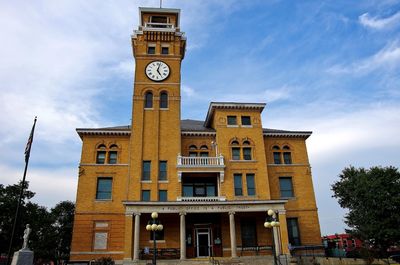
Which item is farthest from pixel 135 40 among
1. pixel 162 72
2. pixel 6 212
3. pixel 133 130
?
pixel 6 212

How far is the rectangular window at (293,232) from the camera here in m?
31.6

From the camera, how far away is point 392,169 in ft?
116

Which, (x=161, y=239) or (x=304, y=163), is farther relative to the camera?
(x=304, y=163)

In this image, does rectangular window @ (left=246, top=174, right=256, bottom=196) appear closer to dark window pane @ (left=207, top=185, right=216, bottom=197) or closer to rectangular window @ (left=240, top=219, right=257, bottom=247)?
rectangular window @ (left=240, top=219, right=257, bottom=247)

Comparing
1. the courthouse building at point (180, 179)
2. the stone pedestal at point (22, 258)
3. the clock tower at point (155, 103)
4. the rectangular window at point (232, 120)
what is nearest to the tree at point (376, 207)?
the courthouse building at point (180, 179)

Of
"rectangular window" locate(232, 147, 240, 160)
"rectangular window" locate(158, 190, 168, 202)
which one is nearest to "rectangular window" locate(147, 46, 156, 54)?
"rectangular window" locate(232, 147, 240, 160)

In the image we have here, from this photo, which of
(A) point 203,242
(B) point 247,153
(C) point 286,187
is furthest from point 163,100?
(C) point 286,187

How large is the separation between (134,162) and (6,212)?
65.0 feet

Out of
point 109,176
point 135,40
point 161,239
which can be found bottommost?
point 161,239

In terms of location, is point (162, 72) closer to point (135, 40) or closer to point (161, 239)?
point (135, 40)

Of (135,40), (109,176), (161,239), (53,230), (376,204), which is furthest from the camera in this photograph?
(53,230)

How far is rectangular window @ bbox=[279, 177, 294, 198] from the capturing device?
3372cm

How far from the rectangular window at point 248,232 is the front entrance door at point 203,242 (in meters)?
3.37

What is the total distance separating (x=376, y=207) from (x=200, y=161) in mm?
19823
